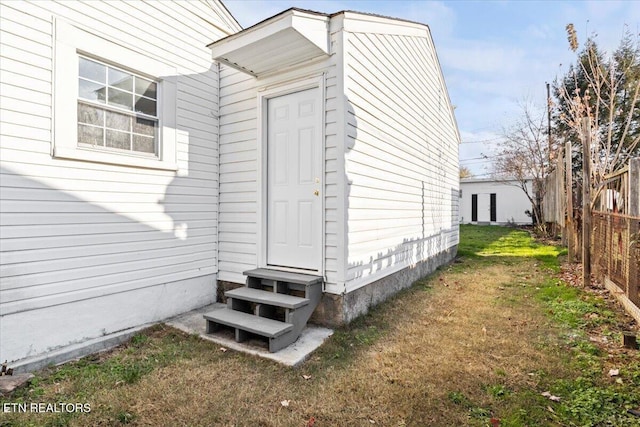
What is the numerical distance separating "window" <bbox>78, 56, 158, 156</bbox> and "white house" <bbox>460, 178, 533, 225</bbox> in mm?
20990

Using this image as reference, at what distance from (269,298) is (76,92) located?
301 cm

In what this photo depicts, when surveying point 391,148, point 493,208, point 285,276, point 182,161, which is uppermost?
point 391,148

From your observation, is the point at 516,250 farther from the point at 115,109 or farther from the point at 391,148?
the point at 115,109

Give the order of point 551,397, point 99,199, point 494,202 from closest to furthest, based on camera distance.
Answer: point 551,397
point 99,199
point 494,202

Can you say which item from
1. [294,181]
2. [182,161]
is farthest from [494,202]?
[182,161]

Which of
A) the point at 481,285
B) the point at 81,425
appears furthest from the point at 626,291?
the point at 81,425

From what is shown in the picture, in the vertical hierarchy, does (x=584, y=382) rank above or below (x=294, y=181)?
below

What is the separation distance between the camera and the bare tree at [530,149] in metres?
15.2

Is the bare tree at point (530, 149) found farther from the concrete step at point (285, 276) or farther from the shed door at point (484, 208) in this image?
the concrete step at point (285, 276)

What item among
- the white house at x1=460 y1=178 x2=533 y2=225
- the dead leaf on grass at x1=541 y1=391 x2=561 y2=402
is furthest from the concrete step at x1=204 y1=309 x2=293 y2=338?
the white house at x1=460 y1=178 x2=533 y2=225

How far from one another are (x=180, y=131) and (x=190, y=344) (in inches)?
109

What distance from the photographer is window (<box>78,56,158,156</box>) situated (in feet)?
11.8

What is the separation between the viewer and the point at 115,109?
3844mm

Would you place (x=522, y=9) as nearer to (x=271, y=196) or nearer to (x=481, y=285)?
(x=481, y=285)
